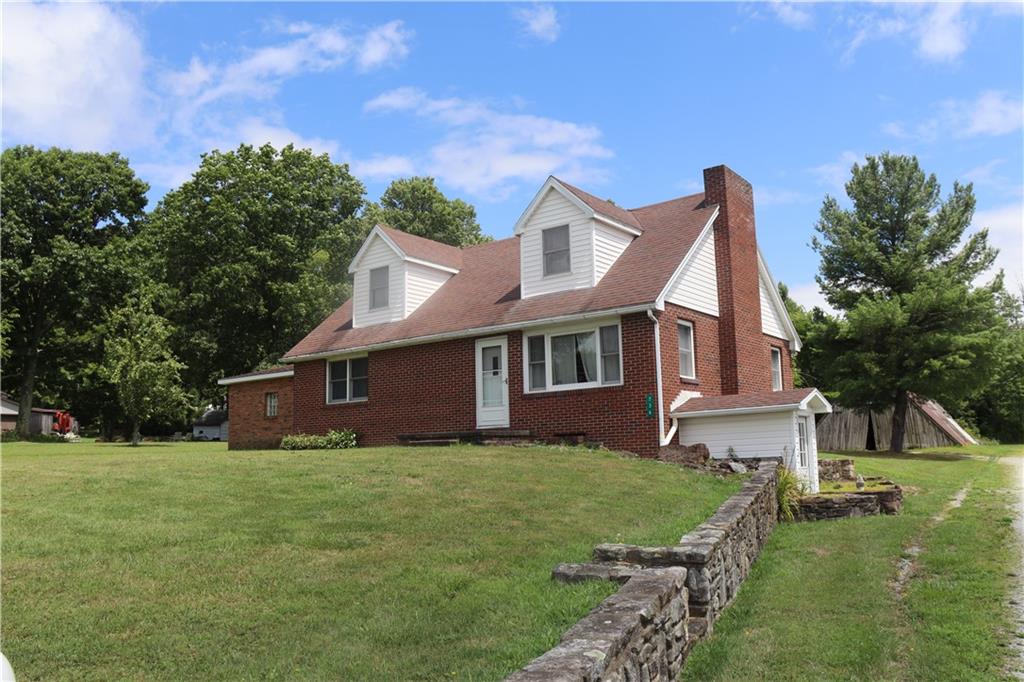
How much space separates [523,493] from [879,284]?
25232mm

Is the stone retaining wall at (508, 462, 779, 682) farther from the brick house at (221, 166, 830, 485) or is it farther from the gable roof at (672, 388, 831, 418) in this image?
the brick house at (221, 166, 830, 485)

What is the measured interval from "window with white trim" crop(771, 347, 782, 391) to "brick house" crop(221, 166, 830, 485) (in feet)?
0.36

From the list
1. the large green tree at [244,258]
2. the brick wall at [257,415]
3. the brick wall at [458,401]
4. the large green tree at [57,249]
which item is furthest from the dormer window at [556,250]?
the large green tree at [57,249]

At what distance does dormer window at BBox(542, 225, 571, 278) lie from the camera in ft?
61.5

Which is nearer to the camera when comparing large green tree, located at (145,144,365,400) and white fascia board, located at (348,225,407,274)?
white fascia board, located at (348,225,407,274)

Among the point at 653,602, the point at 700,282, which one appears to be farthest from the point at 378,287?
the point at 653,602

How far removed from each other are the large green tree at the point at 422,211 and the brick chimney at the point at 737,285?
30.6 m

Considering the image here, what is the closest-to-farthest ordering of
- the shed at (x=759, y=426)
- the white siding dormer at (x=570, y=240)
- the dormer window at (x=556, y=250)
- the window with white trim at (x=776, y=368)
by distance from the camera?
the shed at (x=759, y=426)
the white siding dormer at (x=570, y=240)
the dormer window at (x=556, y=250)
the window with white trim at (x=776, y=368)

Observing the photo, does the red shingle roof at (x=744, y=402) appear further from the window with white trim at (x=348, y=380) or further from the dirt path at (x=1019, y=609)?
the window with white trim at (x=348, y=380)

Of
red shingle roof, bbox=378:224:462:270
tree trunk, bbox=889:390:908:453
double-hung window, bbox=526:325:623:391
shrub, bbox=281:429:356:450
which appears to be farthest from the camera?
tree trunk, bbox=889:390:908:453

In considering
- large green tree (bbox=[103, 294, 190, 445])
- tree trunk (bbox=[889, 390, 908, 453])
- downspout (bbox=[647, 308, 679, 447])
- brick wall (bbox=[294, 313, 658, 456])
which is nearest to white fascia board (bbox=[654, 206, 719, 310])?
downspout (bbox=[647, 308, 679, 447])

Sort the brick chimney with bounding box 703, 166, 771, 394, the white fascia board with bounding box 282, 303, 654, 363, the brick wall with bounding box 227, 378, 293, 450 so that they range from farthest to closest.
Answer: the brick wall with bounding box 227, 378, 293, 450 < the brick chimney with bounding box 703, 166, 771, 394 < the white fascia board with bounding box 282, 303, 654, 363

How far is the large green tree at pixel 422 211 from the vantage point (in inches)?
1913

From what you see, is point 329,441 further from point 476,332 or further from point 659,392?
point 659,392
